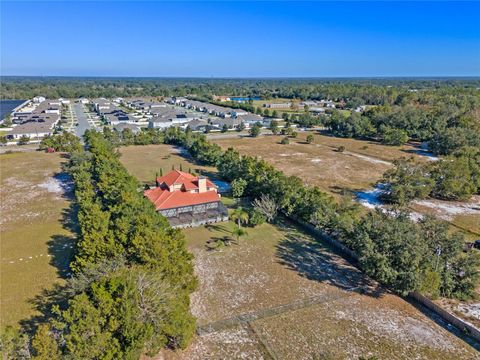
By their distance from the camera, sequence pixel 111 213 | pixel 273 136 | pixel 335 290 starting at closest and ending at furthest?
pixel 335 290 → pixel 111 213 → pixel 273 136

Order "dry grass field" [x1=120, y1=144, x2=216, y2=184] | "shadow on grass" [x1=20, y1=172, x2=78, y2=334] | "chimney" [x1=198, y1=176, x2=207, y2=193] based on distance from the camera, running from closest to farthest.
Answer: "shadow on grass" [x1=20, y1=172, x2=78, y2=334] < "chimney" [x1=198, y1=176, x2=207, y2=193] < "dry grass field" [x1=120, y1=144, x2=216, y2=184]

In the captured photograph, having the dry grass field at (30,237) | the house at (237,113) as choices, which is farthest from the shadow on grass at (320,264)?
the house at (237,113)

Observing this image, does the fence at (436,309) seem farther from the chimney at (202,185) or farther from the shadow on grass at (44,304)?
the shadow on grass at (44,304)

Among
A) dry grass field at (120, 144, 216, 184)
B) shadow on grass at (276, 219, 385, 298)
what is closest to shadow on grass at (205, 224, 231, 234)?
shadow on grass at (276, 219, 385, 298)

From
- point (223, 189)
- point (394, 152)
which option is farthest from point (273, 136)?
point (223, 189)

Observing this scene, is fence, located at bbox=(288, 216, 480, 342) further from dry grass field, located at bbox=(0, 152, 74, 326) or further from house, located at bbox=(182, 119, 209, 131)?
house, located at bbox=(182, 119, 209, 131)

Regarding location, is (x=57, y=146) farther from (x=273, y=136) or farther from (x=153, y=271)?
(x=153, y=271)

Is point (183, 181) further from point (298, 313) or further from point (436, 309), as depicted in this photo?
point (436, 309)
